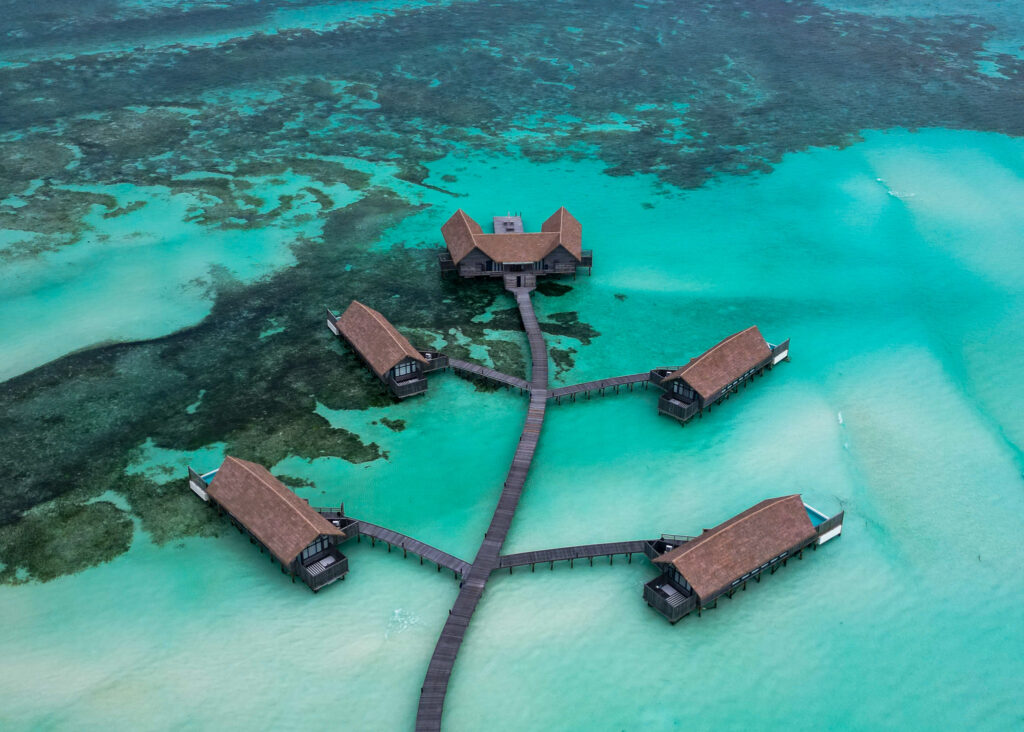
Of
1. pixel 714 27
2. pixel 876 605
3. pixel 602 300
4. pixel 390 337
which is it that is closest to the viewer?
pixel 876 605

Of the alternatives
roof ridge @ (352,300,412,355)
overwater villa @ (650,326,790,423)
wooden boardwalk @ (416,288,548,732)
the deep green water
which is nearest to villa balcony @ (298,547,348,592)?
the deep green water

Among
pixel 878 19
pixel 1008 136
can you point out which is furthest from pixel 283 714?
pixel 878 19

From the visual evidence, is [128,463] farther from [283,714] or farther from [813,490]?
[813,490]

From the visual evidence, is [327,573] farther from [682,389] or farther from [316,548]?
[682,389]

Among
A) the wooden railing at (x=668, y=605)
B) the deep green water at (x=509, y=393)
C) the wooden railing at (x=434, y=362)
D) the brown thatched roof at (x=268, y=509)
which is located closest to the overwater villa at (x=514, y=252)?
the deep green water at (x=509, y=393)

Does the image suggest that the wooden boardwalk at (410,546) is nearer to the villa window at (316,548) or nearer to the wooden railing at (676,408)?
the villa window at (316,548)

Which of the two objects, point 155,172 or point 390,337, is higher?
point 390,337
